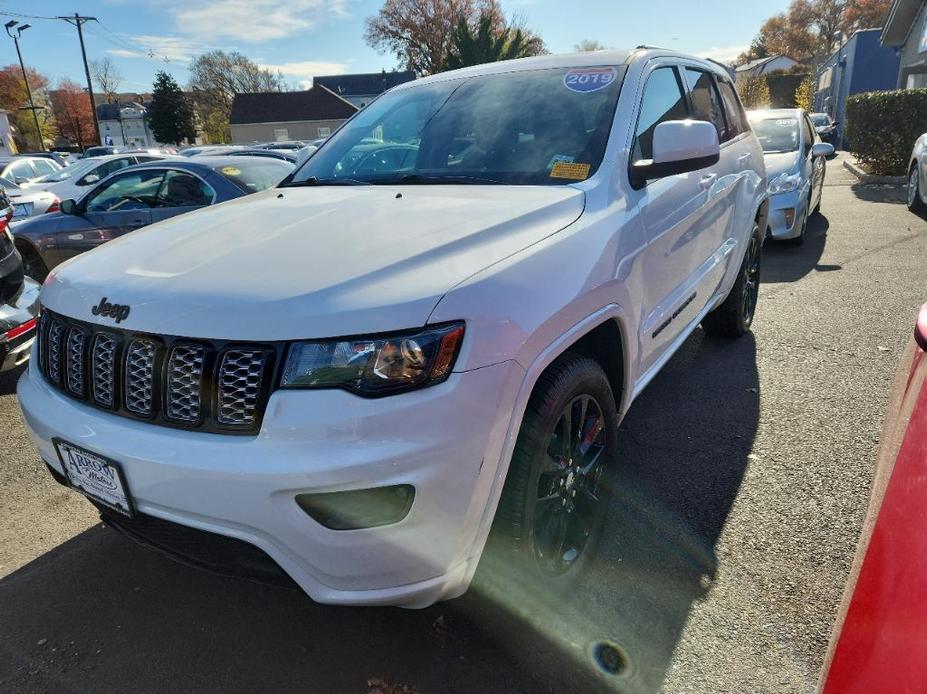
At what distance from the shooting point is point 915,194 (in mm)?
10164

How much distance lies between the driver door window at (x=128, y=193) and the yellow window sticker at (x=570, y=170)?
16.9ft

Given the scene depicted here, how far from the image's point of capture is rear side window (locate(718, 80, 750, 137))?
436cm

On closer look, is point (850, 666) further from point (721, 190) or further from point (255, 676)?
point (721, 190)

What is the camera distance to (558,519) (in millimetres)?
2314

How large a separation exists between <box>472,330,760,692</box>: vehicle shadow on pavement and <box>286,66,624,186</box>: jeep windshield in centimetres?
149

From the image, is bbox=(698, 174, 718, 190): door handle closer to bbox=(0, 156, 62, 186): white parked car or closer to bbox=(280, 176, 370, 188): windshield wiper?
bbox=(280, 176, 370, 188): windshield wiper

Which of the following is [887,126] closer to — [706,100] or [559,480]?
[706,100]

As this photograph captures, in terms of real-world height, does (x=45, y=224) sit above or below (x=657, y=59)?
below

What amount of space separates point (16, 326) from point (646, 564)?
407cm

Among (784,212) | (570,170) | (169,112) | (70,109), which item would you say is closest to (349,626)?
(570,170)

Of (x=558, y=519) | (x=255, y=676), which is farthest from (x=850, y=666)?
(x=255, y=676)

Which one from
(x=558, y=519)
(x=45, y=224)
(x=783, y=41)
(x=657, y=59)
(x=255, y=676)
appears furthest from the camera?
(x=783, y=41)

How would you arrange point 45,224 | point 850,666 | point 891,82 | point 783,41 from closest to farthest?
point 850,666
point 45,224
point 891,82
point 783,41

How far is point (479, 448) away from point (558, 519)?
762 millimetres
